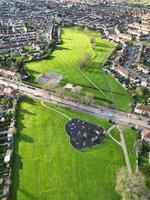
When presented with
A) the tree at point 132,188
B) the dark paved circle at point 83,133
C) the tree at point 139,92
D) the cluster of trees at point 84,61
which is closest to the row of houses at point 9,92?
the dark paved circle at point 83,133

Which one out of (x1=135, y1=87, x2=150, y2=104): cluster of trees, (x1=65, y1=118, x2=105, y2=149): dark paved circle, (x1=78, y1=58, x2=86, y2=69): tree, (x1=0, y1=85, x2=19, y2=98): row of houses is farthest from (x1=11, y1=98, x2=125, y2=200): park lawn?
(x1=78, y1=58, x2=86, y2=69): tree

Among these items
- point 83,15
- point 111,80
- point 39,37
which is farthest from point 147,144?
point 83,15

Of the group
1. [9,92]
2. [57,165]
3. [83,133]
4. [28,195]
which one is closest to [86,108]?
[83,133]

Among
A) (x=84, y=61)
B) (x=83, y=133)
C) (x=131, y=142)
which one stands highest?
(x=84, y=61)

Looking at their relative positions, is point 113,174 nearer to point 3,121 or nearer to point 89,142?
point 89,142

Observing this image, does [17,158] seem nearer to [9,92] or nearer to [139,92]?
[9,92]

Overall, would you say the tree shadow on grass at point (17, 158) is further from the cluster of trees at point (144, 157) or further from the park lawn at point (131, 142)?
the cluster of trees at point (144, 157)
